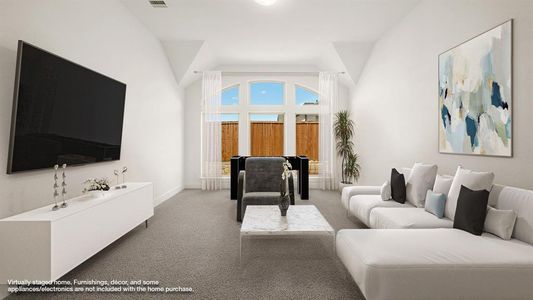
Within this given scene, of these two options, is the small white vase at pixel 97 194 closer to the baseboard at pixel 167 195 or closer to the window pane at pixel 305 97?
the baseboard at pixel 167 195

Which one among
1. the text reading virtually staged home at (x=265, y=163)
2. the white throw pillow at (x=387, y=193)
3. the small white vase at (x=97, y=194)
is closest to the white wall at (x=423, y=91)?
the text reading virtually staged home at (x=265, y=163)

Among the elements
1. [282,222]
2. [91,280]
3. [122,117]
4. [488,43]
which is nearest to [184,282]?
[91,280]

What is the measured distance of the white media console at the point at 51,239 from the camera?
201 centimetres

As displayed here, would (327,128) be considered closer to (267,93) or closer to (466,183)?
(267,93)

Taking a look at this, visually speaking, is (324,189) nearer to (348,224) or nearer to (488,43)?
(348,224)

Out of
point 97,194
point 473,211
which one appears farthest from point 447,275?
point 97,194

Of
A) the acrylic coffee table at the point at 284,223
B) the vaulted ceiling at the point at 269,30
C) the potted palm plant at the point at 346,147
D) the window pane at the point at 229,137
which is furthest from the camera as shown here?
the window pane at the point at 229,137

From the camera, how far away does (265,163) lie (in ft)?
14.8

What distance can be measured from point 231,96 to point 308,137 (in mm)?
2348

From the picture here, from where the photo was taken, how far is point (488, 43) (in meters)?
2.79

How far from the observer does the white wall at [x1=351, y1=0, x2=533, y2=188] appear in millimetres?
2461

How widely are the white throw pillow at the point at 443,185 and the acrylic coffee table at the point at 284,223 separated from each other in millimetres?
1277

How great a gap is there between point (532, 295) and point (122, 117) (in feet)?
14.4

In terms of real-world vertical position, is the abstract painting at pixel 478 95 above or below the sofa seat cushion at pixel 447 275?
above
